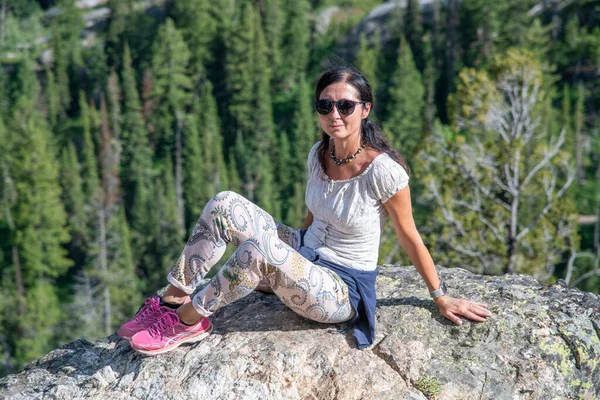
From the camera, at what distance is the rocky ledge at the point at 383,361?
5.29m

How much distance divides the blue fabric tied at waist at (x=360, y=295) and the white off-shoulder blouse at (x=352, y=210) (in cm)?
5

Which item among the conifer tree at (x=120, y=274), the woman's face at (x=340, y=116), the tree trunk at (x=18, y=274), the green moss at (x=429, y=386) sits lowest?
the tree trunk at (x=18, y=274)

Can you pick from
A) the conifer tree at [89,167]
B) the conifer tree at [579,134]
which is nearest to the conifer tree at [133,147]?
the conifer tree at [89,167]

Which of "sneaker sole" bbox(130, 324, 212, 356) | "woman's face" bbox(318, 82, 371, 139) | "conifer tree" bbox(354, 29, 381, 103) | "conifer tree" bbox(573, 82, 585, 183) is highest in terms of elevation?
"woman's face" bbox(318, 82, 371, 139)

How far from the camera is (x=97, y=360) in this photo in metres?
6.18

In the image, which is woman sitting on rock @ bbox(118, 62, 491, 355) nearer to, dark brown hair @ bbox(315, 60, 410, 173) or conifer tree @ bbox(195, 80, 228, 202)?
dark brown hair @ bbox(315, 60, 410, 173)

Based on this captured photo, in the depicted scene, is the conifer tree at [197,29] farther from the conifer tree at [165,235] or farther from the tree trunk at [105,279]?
the tree trunk at [105,279]

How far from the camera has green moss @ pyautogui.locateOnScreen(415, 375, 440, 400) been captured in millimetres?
5230

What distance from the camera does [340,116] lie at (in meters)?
5.33

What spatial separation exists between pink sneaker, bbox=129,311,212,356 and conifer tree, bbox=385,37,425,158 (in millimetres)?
54845

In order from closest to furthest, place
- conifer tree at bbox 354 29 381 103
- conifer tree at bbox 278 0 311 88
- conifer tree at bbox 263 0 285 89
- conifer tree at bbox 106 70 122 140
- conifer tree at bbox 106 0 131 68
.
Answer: conifer tree at bbox 354 29 381 103 → conifer tree at bbox 106 70 122 140 → conifer tree at bbox 263 0 285 89 → conifer tree at bbox 278 0 311 88 → conifer tree at bbox 106 0 131 68

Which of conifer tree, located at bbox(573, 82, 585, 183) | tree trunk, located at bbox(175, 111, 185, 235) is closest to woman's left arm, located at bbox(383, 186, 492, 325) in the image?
conifer tree, located at bbox(573, 82, 585, 183)

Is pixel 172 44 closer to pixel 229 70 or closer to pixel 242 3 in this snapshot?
pixel 229 70

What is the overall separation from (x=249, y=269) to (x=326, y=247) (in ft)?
2.56
